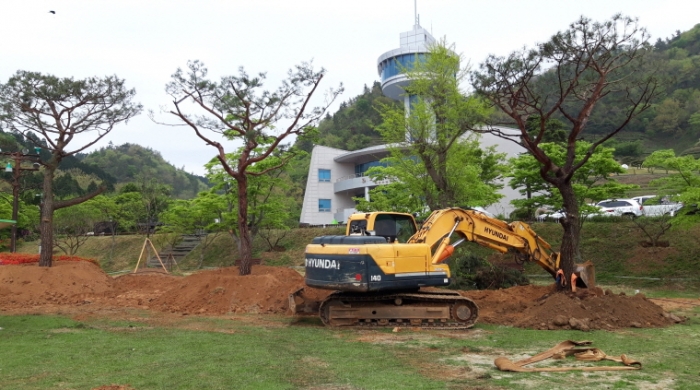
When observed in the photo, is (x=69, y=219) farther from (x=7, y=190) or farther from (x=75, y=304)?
(x=75, y=304)

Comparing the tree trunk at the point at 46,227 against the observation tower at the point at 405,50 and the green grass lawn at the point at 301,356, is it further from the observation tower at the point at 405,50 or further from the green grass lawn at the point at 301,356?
the observation tower at the point at 405,50

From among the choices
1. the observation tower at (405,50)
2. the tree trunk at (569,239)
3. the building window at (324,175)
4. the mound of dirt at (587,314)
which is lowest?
the mound of dirt at (587,314)

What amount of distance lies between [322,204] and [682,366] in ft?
150

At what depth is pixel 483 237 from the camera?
476 inches

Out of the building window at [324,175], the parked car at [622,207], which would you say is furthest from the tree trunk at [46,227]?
the building window at [324,175]

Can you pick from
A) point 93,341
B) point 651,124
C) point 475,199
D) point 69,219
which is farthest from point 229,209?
point 651,124

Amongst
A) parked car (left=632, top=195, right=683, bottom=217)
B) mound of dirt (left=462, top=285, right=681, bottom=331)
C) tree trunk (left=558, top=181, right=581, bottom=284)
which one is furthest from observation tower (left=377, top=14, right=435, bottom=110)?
mound of dirt (left=462, top=285, right=681, bottom=331)

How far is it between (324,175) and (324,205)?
2.94m

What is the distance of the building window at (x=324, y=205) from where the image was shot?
171ft

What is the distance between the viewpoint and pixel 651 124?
77.1 meters

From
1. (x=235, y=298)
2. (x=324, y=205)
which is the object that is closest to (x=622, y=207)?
(x=235, y=298)

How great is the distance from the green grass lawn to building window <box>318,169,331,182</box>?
4120cm

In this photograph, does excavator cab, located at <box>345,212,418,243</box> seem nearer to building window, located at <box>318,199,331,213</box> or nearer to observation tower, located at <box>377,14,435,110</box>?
observation tower, located at <box>377,14,435,110</box>

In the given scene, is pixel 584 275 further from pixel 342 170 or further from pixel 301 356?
pixel 342 170
